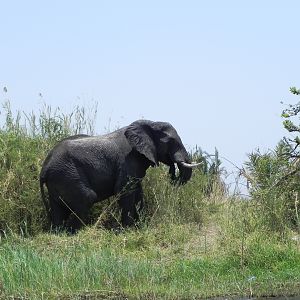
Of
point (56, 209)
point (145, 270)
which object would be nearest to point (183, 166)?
point (56, 209)

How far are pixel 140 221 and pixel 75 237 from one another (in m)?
1.25

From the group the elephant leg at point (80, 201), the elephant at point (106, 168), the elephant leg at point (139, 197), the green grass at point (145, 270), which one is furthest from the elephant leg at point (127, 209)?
the green grass at point (145, 270)

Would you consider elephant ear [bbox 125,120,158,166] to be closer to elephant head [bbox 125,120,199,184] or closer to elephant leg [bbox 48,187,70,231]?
elephant head [bbox 125,120,199,184]

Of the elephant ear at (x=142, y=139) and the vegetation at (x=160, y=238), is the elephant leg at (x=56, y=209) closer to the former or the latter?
the vegetation at (x=160, y=238)

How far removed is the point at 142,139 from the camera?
14047 mm

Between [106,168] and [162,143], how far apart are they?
106cm

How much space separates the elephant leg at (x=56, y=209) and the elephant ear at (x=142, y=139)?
4.91 ft

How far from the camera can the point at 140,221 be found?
13.4 m

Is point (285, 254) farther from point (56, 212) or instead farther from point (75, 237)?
point (56, 212)

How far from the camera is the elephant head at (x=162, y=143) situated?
14.1 meters

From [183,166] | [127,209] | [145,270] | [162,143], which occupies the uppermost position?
[162,143]

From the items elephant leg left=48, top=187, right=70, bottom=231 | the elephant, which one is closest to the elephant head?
the elephant

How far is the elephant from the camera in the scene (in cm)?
1352

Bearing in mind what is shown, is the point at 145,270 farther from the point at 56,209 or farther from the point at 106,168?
the point at 106,168
